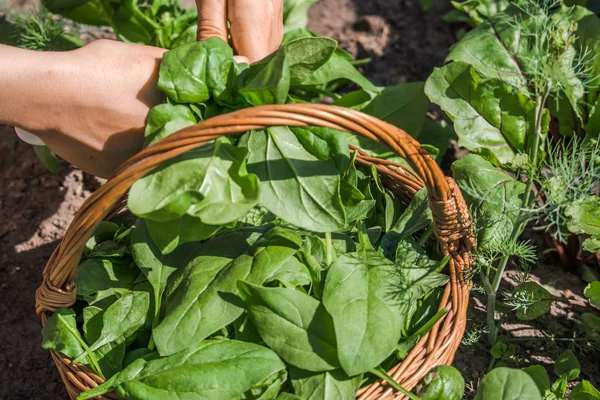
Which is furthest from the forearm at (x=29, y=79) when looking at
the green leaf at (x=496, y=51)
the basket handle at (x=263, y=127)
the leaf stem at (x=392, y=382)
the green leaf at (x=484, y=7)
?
the green leaf at (x=484, y=7)

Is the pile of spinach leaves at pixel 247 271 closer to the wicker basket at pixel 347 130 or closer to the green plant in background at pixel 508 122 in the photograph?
the wicker basket at pixel 347 130

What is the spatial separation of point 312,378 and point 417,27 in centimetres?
166

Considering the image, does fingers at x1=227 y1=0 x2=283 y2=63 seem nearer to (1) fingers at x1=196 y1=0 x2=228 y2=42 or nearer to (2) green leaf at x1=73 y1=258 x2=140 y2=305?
(1) fingers at x1=196 y1=0 x2=228 y2=42

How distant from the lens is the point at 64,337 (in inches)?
43.9

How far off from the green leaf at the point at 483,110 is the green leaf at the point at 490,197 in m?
0.11

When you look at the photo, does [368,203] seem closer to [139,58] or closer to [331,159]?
[331,159]

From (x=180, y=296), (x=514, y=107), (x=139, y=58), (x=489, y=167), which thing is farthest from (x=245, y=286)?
(x=514, y=107)

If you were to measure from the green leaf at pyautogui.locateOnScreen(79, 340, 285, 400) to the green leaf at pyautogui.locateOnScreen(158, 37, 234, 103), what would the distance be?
18.9 inches

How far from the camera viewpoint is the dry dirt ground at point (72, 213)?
1.48m

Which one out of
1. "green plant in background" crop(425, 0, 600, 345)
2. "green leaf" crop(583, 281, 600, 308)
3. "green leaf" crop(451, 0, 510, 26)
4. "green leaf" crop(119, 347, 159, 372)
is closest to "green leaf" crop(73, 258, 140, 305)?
"green leaf" crop(119, 347, 159, 372)

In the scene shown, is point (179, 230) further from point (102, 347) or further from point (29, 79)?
point (29, 79)

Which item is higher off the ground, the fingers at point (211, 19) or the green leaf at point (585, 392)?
the fingers at point (211, 19)

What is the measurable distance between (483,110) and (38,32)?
1.37 meters

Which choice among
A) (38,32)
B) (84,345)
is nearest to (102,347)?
(84,345)
